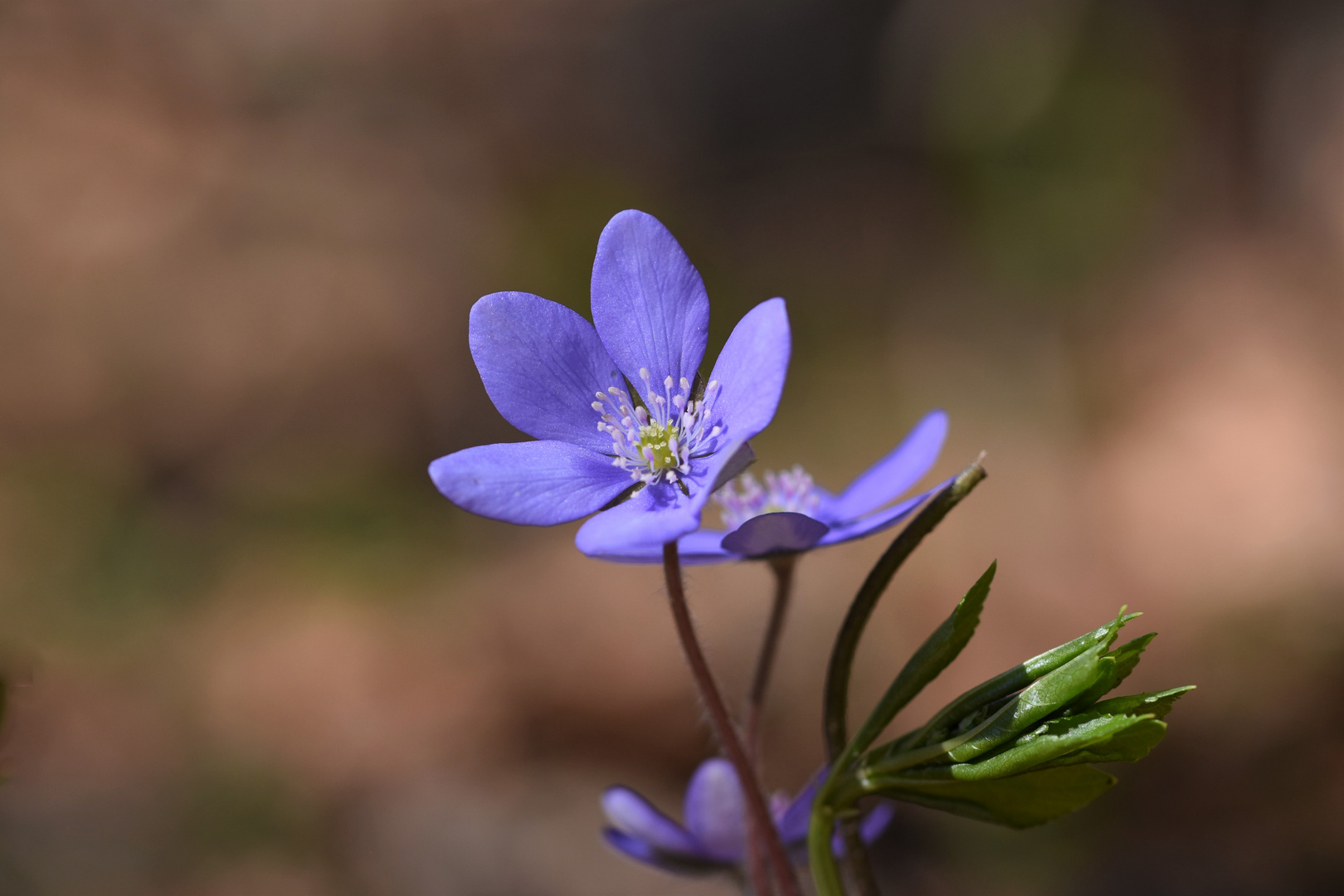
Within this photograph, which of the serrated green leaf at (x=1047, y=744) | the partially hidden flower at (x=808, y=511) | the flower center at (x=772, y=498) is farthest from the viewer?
the flower center at (x=772, y=498)

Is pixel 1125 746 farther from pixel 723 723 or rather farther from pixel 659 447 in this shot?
pixel 659 447

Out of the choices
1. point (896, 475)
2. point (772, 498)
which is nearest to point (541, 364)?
point (896, 475)

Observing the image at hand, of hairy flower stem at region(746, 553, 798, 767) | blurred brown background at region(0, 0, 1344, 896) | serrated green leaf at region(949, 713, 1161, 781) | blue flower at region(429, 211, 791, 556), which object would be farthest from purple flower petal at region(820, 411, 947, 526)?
blurred brown background at region(0, 0, 1344, 896)

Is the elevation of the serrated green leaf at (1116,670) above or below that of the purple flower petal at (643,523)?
below

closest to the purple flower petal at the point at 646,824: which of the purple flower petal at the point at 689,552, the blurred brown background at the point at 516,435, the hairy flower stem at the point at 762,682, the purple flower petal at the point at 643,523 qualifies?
the hairy flower stem at the point at 762,682

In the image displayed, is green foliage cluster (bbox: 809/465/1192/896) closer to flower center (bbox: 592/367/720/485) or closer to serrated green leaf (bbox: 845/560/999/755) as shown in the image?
serrated green leaf (bbox: 845/560/999/755)

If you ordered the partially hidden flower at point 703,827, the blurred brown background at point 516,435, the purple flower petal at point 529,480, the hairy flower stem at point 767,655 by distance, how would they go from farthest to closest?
1. the blurred brown background at point 516,435
2. the partially hidden flower at point 703,827
3. the hairy flower stem at point 767,655
4. the purple flower petal at point 529,480

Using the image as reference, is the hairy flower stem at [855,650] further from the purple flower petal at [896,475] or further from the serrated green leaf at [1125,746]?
the purple flower petal at [896,475]
